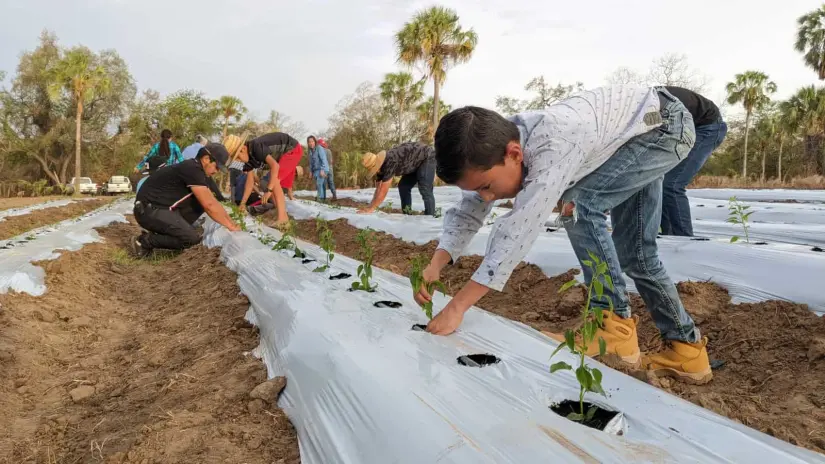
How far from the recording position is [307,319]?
6.68 ft

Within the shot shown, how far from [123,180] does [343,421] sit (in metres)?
31.7

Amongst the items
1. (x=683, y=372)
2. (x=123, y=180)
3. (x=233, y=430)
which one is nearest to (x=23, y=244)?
(x=233, y=430)

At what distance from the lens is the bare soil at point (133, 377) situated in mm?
1478

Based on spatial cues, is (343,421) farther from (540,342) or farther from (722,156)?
(722,156)

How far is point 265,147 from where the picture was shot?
239 inches

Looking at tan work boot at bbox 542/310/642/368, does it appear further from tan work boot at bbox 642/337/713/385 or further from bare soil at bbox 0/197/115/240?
bare soil at bbox 0/197/115/240

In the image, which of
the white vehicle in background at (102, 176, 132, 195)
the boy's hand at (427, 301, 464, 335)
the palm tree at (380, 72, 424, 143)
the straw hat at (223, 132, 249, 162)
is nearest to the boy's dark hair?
the boy's hand at (427, 301, 464, 335)

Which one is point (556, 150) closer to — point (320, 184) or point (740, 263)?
point (740, 263)

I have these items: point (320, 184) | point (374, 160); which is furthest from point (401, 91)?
point (374, 160)

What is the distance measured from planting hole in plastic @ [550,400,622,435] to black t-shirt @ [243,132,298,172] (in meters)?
5.31

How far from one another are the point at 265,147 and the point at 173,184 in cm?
125

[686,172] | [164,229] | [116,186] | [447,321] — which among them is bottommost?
[116,186]

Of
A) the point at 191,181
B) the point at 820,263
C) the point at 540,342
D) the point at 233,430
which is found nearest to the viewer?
the point at 233,430

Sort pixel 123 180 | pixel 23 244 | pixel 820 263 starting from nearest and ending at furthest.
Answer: pixel 820 263, pixel 23 244, pixel 123 180
